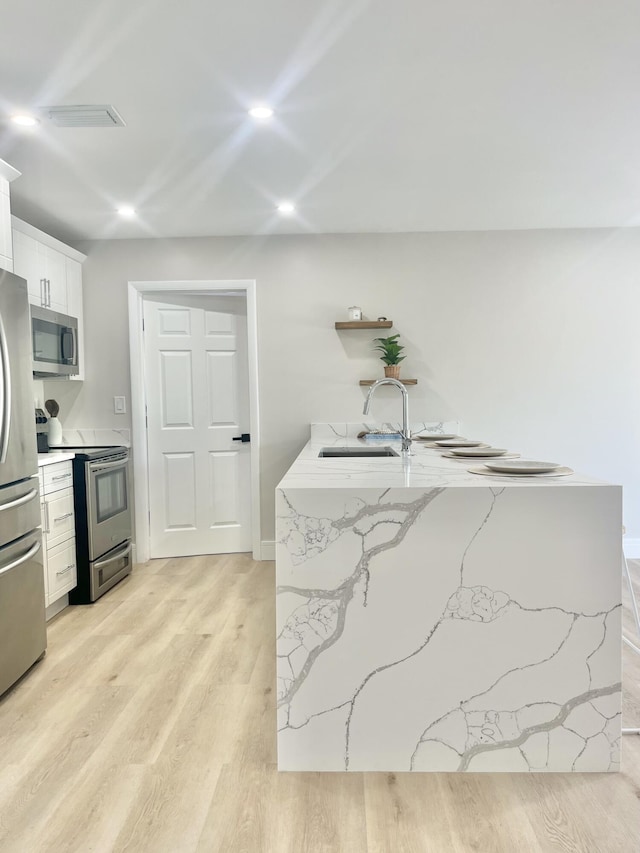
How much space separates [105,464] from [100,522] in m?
0.35

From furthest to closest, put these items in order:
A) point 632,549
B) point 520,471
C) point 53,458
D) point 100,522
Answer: point 632,549 < point 100,522 < point 53,458 < point 520,471

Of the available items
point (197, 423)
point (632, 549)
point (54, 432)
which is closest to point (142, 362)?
point (197, 423)

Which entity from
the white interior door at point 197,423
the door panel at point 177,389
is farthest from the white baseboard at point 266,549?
the door panel at point 177,389

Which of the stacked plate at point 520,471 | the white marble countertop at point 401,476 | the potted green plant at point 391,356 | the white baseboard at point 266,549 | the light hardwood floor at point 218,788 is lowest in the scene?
the light hardwood floor at point 218,788

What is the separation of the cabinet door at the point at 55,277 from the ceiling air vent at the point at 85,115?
4.47ft

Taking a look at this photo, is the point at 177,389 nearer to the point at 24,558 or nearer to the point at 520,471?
the point at 24,558

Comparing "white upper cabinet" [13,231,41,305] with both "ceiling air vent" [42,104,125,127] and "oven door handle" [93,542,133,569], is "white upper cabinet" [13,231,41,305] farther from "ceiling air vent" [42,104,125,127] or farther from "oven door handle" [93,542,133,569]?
"oven door handle" [93,542,133,569]

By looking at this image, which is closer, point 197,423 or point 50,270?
point 50,270

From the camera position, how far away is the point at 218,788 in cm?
172

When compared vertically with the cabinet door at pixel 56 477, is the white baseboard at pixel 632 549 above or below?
below

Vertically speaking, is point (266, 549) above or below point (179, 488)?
below

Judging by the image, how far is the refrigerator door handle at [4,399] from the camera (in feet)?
7.50

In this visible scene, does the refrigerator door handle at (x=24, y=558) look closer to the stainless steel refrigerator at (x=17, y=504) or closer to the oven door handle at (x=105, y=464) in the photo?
the stainless steel refrigerator at (x=17, y=504)

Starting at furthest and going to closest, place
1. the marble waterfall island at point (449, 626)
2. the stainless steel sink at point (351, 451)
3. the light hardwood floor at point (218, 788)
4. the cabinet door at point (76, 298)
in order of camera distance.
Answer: the cabinet door at point (76, 298)
the stainless steel sink at point (351, 451)
the marble waterfall island at point (449, 626)
the light hardwood floor at point (218, 788)
